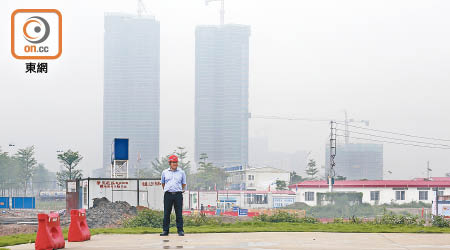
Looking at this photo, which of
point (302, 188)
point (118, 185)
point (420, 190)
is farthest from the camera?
point (302, 188)

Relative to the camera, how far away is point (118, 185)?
34.0m

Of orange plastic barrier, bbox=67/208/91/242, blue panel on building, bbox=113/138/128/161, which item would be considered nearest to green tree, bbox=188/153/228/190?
blue panel on building, bbox=113/138/128/161

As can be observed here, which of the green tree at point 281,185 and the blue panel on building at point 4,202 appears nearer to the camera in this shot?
the blue panel on building at point 4,202

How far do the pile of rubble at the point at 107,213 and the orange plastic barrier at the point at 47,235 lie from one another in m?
16.0

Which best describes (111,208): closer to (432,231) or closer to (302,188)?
(432,231)

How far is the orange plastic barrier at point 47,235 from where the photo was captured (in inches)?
A: 438

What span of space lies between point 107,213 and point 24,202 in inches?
1912

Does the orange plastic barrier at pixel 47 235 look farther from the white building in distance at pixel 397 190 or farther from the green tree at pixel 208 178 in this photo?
the green tree at pixel 208 178

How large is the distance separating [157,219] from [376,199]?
6412cm

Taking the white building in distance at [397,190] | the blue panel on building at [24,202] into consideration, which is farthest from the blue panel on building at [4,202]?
the white building in distance at [397,190]

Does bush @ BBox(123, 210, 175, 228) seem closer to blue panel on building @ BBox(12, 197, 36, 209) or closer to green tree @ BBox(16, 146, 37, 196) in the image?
blue panel on building @ BBox(12, 197, 36, 209)

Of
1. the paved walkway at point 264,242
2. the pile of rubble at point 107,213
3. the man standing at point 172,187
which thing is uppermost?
the man standing at point 172,187

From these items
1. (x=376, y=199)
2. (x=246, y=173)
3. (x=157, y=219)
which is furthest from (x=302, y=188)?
(x=157, y=219)

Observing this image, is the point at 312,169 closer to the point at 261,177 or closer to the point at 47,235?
the point at 261,177
